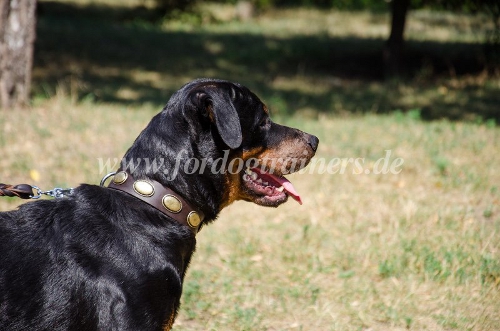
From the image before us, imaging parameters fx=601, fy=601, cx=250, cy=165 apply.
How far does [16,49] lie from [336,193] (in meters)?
5.29

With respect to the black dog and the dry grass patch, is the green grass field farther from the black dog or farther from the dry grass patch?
the black dog

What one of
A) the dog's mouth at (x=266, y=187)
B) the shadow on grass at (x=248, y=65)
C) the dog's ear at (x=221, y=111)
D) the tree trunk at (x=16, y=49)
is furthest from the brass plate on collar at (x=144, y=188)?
the shadow on grass at (x=248, y=65)

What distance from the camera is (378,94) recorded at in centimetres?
1295

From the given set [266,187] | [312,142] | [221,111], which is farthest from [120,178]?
[312,142]

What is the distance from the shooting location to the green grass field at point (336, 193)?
15.5ft

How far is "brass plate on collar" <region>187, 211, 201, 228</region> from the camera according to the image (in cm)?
327

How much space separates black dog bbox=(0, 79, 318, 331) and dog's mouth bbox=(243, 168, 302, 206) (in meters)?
0.02

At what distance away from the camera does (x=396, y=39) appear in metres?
14.1

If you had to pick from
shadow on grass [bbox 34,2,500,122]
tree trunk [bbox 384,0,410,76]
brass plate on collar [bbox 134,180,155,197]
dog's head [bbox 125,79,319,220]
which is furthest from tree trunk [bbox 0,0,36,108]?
tree trunk [bbox 384,0,410,76]

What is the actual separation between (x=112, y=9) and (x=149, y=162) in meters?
24.3

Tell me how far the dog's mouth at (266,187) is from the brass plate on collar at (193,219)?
1.47 ft

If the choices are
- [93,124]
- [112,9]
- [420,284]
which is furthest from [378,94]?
[112,9]

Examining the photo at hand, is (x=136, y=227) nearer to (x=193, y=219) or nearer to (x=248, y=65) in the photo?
(x=193, y=219)

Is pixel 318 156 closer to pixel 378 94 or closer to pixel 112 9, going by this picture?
pixel 378 94
